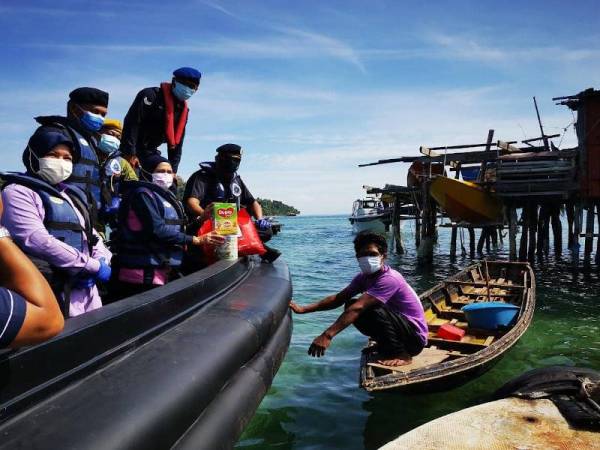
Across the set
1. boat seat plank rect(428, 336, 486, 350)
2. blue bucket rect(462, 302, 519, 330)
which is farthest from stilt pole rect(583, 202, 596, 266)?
boat seat plank rect(428, 336, 486, 350)

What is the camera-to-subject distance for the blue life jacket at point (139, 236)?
410cm

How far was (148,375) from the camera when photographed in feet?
8.49

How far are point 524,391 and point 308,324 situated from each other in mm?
5810

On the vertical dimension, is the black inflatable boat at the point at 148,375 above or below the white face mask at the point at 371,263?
below

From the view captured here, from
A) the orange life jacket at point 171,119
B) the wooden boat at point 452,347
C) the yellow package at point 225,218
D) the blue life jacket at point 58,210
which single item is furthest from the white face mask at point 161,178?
the wooden boat at point 452,347

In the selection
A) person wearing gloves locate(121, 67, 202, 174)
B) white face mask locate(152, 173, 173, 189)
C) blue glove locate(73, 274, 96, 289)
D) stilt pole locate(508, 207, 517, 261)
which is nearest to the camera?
blue glove locate(73, 274, 96, 289)

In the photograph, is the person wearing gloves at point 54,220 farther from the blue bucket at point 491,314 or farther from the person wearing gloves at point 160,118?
the blue bucket at point 491,314

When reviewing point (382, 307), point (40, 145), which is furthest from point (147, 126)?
point (382, 307)

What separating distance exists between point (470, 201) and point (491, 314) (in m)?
11.3

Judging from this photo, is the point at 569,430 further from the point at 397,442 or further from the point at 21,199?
the point at 21,199

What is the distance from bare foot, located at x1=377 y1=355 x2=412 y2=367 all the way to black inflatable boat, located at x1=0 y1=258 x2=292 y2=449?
1397mm

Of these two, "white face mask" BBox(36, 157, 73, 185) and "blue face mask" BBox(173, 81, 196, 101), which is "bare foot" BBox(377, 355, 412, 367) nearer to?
"white face mask" BBox(36, 157, 73, 185)

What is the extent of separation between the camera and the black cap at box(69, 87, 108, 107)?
4.01 metres

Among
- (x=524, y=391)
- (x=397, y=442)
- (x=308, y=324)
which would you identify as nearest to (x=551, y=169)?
(x=308, y=324)
